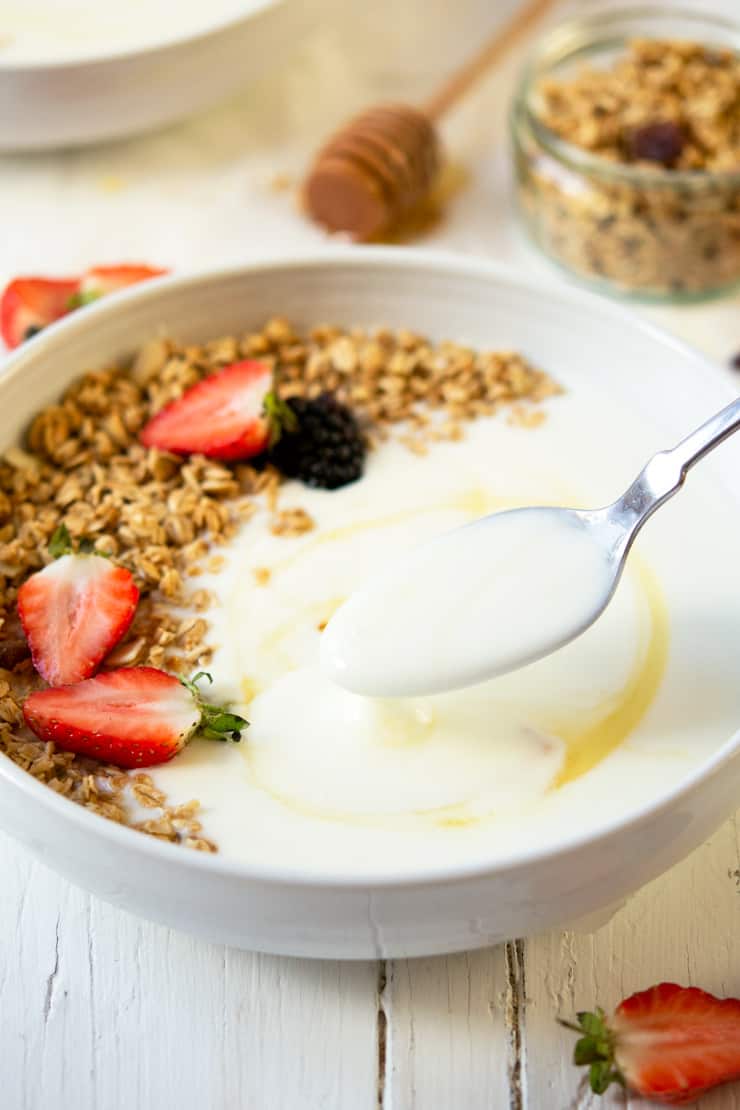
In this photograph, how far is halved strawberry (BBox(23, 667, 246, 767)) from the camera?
39.0 inches

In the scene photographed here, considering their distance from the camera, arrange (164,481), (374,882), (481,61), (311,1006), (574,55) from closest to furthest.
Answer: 1. (374,882)
2. (311,1006)
3. (164,481)
4. (574,55)
5. (481,61)

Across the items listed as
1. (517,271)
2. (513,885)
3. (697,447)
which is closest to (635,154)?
(517,271)

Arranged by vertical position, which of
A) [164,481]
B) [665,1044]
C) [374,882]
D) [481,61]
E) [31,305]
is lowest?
[665,1044]

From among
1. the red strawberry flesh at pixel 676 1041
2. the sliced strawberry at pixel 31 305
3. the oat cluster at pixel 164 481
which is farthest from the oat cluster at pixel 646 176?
the red strawberry flesh at pixel 676 1041

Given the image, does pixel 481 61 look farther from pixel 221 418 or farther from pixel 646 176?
pixel 221 418

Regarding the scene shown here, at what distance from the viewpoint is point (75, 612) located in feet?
3.54

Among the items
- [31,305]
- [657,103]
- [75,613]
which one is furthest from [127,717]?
[657,103]

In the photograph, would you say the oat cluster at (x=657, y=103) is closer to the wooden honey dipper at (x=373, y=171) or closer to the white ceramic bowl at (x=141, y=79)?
the wooden honey dipper at (x=373, y=171)

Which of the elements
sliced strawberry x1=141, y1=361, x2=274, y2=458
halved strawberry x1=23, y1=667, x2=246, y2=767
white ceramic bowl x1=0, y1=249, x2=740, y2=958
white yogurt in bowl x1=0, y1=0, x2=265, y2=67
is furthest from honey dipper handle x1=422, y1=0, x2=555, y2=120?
white ceramic bowl x1=0, y1=249, x2=740, y2=958

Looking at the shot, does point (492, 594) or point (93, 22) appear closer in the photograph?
point (492, 594)

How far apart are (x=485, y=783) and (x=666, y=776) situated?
129 mm

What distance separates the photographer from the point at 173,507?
1.19 meters

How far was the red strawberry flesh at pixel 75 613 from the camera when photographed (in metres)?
1.06

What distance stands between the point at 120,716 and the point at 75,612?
0.40 feet
